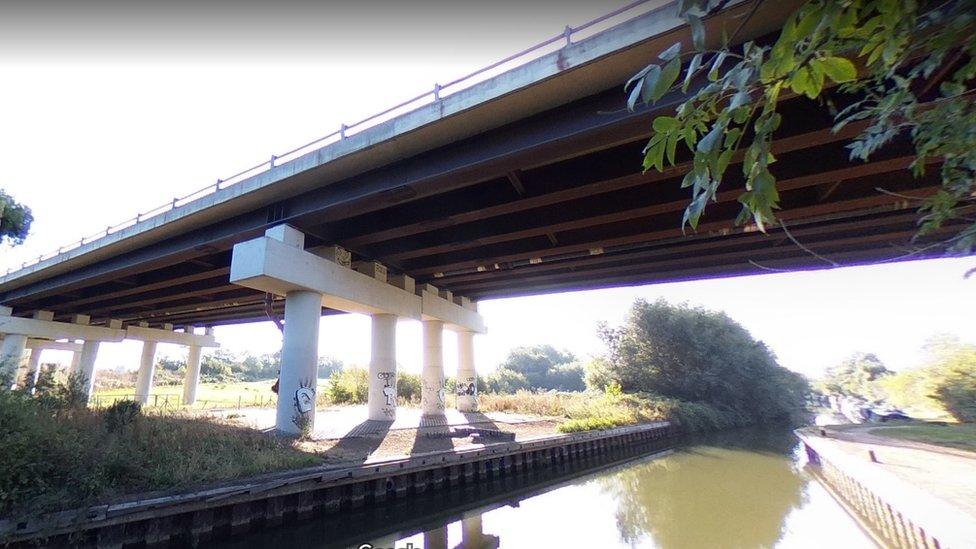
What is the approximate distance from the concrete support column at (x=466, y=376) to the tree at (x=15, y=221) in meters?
21.9

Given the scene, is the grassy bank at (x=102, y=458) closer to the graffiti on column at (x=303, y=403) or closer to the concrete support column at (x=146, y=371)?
the graffiti on column at (x=303, y=403)

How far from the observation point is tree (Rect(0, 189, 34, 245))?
1788 cm

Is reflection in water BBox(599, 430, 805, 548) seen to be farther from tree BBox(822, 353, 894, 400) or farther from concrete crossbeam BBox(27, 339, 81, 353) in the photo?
concrete crossbeam BBox(27, 339, 81, 353)

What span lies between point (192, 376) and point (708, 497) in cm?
3939

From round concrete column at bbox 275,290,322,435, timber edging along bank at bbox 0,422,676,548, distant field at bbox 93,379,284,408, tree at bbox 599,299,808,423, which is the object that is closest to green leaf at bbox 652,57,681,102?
timber edging along bank at bbox 0,422,676,548

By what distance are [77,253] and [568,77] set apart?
24477 mm

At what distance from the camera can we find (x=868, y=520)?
1003 cm

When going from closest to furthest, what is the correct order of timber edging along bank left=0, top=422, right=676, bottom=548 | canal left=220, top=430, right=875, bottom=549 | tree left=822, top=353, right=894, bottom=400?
timber edging along bank left=0, top=422, right=676, bottom=548, canal left=220, top=430, right=875, bottom=549, tree left=822, top=353, right=894, bottom=400

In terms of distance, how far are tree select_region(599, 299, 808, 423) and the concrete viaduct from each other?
14.5 m

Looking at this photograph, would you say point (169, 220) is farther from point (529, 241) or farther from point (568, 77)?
point (568, 77)

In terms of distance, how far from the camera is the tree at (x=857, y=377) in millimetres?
52375

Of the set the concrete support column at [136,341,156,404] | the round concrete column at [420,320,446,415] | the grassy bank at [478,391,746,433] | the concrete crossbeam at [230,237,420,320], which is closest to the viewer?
the concrete crossbeam at [230,237,420,320]

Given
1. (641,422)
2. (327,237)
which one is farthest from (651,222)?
(641,422)

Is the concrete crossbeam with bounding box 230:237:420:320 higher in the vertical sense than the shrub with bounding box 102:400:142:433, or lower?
higher
